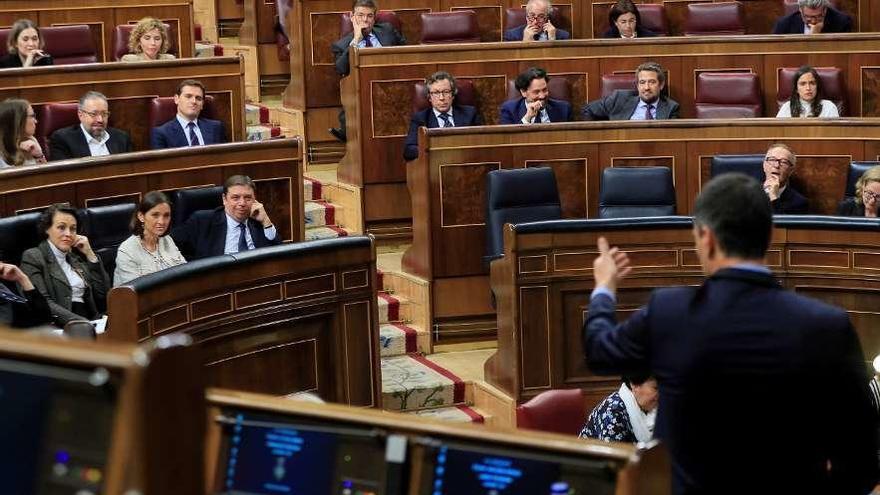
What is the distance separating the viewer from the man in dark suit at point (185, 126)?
4332mm

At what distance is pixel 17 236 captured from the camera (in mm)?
3420

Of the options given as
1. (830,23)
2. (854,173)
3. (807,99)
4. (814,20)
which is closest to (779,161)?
(854,173)

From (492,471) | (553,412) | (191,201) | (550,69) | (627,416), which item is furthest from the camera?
(550,69)

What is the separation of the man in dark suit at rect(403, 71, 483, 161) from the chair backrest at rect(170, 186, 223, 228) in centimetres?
78

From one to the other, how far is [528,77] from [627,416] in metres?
1.95

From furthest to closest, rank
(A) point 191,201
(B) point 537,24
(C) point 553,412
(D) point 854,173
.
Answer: (B) point 537,24
(D) point 854,173
(A) point 191,201
(C) point 553,412

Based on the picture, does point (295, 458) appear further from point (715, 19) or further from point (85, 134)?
point (715, 19)

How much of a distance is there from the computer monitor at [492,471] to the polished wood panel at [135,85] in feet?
10.8

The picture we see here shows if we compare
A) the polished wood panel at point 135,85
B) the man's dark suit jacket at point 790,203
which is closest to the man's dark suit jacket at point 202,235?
the polished wood panel at point 135,85

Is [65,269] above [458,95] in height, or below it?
below

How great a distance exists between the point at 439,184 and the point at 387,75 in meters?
0.61

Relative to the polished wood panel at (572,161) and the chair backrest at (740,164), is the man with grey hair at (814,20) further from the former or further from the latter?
the chair backrest at (740,164)

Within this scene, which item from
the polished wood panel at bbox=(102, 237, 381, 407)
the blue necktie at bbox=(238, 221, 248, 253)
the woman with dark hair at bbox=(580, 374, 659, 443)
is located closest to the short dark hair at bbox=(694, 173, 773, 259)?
the woman with dark hair at bbox=(580, 374, 659, 443)

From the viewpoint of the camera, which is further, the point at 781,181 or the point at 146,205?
the point at 781,181
